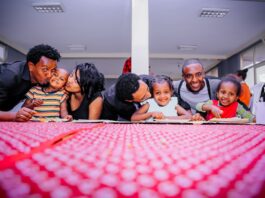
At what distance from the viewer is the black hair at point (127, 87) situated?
66.4 inches

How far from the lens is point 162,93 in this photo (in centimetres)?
192

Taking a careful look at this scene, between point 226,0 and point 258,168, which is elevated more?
point 226,0

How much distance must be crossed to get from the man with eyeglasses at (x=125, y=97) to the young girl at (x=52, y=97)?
1.13ft

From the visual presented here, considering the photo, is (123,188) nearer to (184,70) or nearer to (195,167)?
(195,167)

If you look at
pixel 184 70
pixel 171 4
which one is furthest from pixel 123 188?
pixel 171 4

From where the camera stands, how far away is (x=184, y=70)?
7.09ft

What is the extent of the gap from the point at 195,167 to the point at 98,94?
164 centimetres

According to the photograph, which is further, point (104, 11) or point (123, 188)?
point (104, 11)

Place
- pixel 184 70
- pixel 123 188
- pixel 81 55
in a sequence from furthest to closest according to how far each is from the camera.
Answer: pixel 81 55 → pixel 184 70 → pixel 123 188

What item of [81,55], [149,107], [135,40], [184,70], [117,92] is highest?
[81,55]

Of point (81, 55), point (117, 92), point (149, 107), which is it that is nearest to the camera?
point (117, 92)

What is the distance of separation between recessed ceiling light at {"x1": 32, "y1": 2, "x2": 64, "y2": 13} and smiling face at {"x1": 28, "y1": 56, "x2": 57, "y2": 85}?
2615 mm

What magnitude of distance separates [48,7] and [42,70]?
2853 millimetres

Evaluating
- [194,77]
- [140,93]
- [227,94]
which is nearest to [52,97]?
[140,93]
